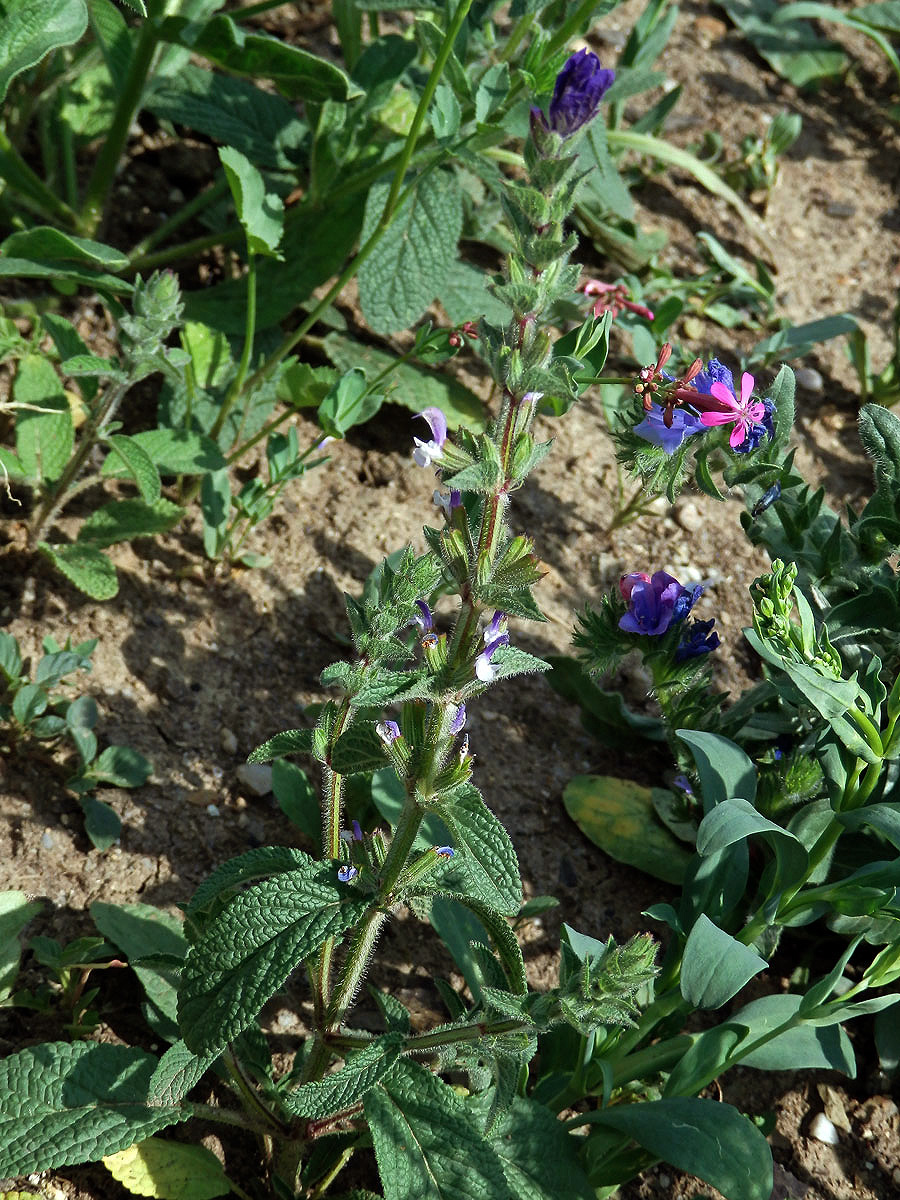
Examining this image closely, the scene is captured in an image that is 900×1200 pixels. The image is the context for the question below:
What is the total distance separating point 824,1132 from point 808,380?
7.05 ft

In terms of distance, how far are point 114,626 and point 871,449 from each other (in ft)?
5.22

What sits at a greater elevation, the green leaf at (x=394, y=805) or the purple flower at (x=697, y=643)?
the purple flower at (x=697, y=643)

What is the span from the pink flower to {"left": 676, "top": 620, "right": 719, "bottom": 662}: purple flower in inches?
15.3

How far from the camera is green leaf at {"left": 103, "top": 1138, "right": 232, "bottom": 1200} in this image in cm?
190

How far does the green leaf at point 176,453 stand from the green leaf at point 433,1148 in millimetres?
1379

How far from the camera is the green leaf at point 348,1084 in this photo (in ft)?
5.34

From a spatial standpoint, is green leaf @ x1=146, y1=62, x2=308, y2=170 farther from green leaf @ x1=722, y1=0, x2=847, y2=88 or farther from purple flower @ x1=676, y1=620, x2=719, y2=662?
green leaf @ x1=722, y1=0, x2=847, y2=88

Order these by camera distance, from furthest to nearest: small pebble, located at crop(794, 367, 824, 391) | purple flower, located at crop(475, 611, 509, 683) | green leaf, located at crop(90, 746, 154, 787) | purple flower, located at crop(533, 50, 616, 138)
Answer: small pebble, located at crop(794, 367, 824, 391)
green leaf, located at crop(90, 746, 154, 787)
purple flower, located at crop(475, 611, 509, 683)
purple flower, located at crop(533, 50, 616, 138)

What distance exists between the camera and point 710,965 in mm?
Answer: 1856

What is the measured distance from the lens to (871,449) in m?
2.29

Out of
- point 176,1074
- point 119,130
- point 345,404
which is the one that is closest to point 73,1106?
point 176,1074

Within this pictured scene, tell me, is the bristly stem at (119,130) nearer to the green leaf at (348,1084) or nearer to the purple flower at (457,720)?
the purple flower at (457,720)

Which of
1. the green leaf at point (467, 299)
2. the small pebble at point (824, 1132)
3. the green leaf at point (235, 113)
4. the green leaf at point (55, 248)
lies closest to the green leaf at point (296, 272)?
the green leaf at point (235, 113)

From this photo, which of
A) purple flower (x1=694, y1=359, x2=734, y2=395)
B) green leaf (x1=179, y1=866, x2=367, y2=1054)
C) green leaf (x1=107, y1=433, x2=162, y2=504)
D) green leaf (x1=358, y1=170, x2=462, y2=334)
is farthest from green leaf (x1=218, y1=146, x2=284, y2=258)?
green leaf (x1=179, y1=866, x2=367, y2=1054)
